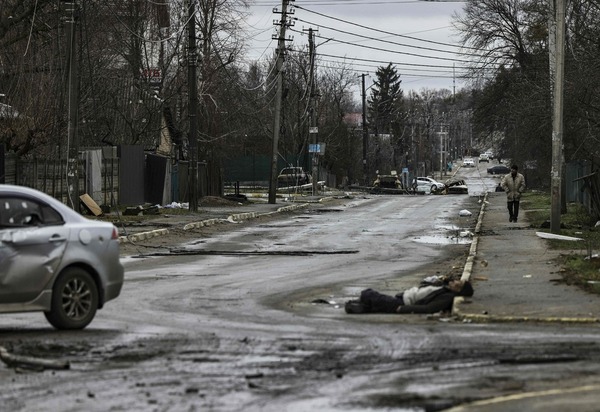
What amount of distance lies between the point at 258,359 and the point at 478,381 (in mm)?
2156

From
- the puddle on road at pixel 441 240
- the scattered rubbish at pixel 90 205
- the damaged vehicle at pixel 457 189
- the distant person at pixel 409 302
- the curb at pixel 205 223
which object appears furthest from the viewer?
the damaged vehicle at pixel 457 189

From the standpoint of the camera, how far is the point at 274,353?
10.0m

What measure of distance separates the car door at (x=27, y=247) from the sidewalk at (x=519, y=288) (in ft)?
15.7

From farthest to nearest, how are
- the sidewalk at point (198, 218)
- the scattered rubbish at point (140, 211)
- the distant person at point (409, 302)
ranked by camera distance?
the scattered rubbish at point (140, 211), the sidewalk at point (198, 218), the distant person at point (409, 302)

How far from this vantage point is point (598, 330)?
454 inches

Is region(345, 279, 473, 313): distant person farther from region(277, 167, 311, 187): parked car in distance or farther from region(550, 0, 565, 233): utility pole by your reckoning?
region(277, 167, 311, 187): parked car in distance

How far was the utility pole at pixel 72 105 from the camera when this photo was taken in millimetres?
26812

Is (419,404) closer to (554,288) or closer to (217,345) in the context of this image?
(217,345)

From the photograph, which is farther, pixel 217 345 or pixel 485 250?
pixel 485 250

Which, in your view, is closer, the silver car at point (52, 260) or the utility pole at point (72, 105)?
the silver car at point (52, 260)

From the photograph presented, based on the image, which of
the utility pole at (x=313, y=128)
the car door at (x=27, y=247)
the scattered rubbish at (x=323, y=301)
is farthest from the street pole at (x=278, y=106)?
the car door at (x=27, y=247)

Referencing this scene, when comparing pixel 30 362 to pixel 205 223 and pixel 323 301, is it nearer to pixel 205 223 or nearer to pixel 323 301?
pixel 323 301

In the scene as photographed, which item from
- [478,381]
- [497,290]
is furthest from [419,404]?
[497,290]

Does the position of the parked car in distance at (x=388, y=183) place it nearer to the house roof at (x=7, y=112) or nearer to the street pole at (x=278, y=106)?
the street pole at (x=278, y=106)
